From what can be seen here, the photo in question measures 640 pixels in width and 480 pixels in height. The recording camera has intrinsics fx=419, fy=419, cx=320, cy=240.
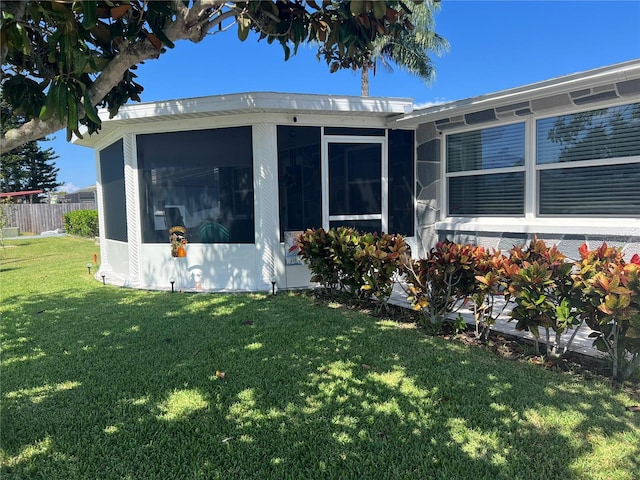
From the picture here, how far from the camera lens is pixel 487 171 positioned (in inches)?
279

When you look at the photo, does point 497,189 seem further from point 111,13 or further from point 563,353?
point 111,13

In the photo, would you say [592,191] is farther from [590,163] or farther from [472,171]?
[472,171]

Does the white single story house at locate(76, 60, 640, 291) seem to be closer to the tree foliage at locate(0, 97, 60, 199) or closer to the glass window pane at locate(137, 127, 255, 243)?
the glass window pane at locate(137, 127, 255, 243)

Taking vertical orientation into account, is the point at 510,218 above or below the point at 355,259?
above

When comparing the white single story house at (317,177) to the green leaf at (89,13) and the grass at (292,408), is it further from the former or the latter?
the green leaf at (89,13)

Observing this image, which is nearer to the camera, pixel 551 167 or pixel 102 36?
pixel 102 36

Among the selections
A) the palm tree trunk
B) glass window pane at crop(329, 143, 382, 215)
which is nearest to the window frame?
glass window pane at crop(329, 143, 382, 215)

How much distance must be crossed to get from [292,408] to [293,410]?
3cm

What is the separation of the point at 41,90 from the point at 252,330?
3273 millimetres

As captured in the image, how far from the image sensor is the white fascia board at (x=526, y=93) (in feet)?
15.7

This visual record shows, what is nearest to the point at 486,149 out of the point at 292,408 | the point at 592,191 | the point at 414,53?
the point at 592,191

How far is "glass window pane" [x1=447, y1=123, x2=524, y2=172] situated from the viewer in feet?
21.8

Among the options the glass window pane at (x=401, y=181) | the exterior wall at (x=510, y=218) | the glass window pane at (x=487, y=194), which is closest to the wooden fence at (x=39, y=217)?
the glass window pane at (x=401, y=181)

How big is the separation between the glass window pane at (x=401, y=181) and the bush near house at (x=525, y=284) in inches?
86.4
